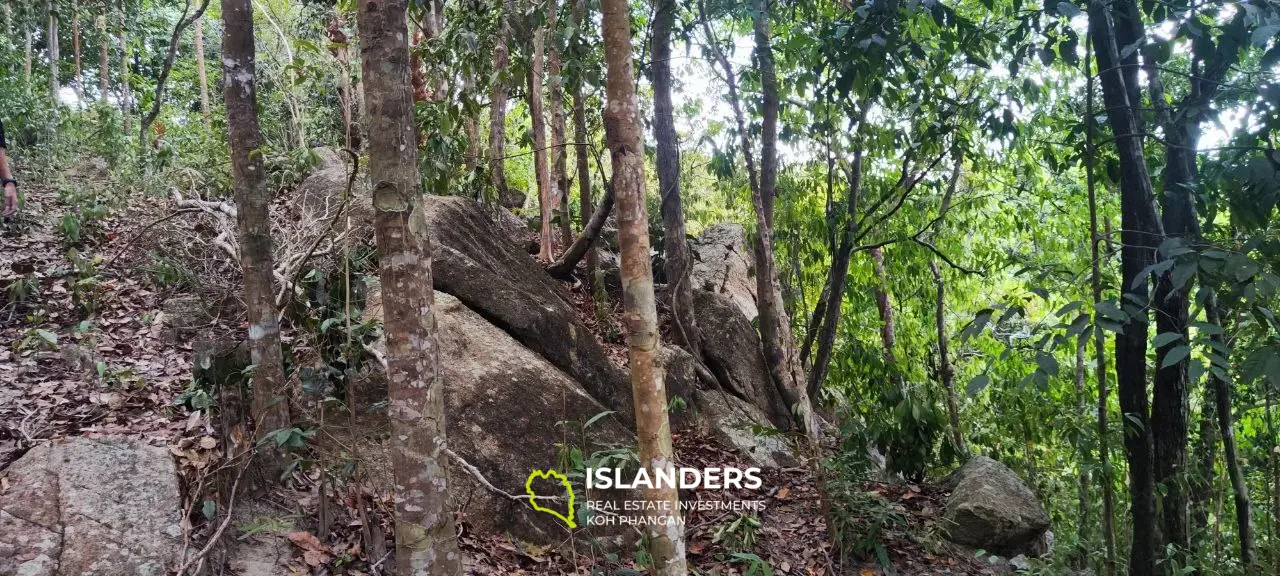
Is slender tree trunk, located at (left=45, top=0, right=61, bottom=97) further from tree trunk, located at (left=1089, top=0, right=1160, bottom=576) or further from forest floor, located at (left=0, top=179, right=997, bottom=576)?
tree trunk, located at (left=1089, top=0, right=1160, bottom=576)

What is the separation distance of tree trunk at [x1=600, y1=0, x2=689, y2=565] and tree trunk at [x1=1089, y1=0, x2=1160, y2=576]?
2934 mm

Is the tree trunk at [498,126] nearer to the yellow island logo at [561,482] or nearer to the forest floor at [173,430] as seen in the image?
the forest floor at [173,430]

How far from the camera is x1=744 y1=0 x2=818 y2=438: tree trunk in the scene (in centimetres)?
674

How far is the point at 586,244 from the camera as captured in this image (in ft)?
26.1

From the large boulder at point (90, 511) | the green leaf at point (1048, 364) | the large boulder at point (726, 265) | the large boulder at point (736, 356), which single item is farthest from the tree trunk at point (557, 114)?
the green leaf at point (1048, 364)

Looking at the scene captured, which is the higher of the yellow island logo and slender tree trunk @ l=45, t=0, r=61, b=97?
slender tree trunk @ l=45, t=0, r=61, b=97

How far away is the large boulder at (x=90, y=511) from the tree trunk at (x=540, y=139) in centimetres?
440

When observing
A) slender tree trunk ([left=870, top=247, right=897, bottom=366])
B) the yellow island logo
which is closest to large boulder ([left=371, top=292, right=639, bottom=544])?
the yellow island logo

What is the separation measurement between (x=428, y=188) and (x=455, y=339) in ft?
7.67

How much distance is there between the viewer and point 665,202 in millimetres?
7691

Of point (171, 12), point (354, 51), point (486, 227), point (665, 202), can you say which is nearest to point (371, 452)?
point (486, 227)

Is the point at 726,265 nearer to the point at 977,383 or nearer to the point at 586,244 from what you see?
the point at 586,244

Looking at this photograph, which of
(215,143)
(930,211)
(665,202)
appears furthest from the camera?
(215,143)

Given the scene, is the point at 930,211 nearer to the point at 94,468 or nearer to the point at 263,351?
the point at 263,351
